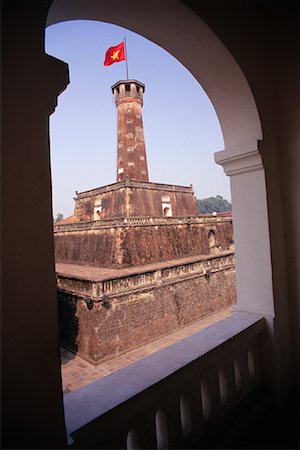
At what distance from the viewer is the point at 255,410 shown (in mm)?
1809

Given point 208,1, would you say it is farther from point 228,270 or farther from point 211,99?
point 228,270

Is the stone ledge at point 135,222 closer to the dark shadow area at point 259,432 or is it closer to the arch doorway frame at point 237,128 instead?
the arch doorway frame at point 237,128

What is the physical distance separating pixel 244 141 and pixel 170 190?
17.7 meters

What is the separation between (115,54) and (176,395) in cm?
1659

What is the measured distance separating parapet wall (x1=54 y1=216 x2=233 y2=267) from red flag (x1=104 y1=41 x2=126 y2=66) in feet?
28.8

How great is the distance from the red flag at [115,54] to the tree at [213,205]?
58986 mm

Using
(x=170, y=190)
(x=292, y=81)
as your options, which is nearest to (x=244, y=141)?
(x=292, y=81)

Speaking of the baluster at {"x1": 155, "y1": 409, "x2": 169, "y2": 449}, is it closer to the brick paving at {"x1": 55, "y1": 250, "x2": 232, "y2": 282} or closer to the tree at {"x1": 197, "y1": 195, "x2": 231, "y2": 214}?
the brick paving at {"x1": 55, "y1": 250, "x2": 232, "y2": 282}

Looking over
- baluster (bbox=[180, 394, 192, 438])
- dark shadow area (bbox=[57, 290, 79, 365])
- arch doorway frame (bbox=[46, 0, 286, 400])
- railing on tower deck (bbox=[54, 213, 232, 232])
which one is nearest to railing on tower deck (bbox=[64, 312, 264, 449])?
baluster (bbox=[180, 394, 192, 438])

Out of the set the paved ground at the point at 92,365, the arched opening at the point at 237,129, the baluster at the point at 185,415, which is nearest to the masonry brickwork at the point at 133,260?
the paved ground at the point at 92,365

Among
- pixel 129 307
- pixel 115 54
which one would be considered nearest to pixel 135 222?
pixel 129 307

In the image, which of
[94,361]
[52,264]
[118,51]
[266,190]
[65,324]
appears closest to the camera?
[52,264]

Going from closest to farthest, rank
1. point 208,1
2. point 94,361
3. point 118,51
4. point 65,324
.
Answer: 1. point 208,1
2. point 94,361
3. point 65,324
4. point 118,51

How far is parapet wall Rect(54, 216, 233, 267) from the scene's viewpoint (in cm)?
1267
